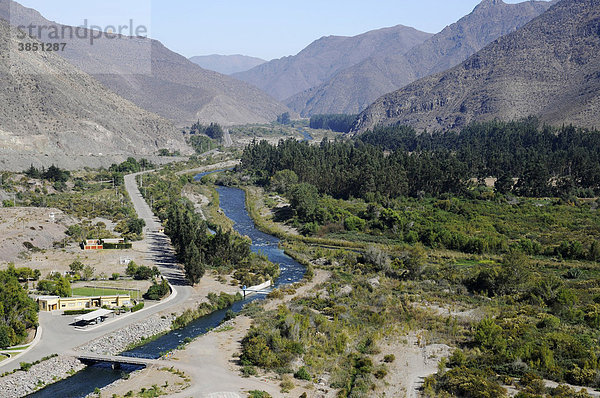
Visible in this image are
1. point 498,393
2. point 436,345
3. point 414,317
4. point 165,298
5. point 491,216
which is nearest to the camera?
point 498,393

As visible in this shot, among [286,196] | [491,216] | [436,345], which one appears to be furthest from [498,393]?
[286,196]

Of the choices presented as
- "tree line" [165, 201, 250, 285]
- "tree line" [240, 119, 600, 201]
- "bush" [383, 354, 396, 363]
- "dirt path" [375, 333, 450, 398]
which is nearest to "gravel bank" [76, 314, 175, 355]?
"tree line" [165, 201, 250, 285]

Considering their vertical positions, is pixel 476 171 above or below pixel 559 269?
above

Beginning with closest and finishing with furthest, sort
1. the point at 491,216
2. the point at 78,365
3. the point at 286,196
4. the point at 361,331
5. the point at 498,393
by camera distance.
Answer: the point at 498,393
the point at 78,365
the point at 361,331
the point at 491,216
the point at 286,196

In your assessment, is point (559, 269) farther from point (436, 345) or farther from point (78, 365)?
point (78, 365)

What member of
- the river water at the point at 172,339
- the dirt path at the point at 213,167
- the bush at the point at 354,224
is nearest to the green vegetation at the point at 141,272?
the river water at the point at 172,339

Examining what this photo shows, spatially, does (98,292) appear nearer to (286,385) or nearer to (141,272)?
(141,272)

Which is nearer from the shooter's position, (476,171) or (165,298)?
(165,298)
